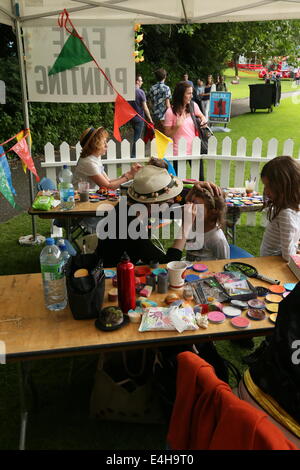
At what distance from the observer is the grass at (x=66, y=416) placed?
234 cm

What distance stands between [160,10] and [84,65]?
43.7 inches

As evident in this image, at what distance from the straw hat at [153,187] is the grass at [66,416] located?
50.7 inches

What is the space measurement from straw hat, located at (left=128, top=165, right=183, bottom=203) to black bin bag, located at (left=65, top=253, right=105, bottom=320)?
941 millimetres

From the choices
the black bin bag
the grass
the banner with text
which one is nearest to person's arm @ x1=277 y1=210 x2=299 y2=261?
the grass

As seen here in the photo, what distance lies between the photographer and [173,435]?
1484 millimetres

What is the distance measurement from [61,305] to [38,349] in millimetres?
362

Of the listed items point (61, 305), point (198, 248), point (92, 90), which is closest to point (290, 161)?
point (198, 248)

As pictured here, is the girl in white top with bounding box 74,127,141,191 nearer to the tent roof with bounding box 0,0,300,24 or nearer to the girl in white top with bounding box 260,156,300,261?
the tent roof with bounding box 0,0,300,24

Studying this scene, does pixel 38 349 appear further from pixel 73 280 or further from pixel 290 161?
pixel 290 161

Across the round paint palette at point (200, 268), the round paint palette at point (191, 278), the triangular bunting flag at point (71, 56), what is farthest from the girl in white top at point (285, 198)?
the triangular bunting flag at point (71, 56)

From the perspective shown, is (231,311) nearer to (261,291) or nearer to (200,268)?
(261,291)

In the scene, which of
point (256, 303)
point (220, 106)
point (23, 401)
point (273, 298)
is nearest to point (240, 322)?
point (256, 303)

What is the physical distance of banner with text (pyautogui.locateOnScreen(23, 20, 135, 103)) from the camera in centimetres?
429

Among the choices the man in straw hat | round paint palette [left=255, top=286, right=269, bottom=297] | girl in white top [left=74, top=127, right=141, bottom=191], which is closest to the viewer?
round paint palette [left=255, top=286, right=269, bottom=297]
